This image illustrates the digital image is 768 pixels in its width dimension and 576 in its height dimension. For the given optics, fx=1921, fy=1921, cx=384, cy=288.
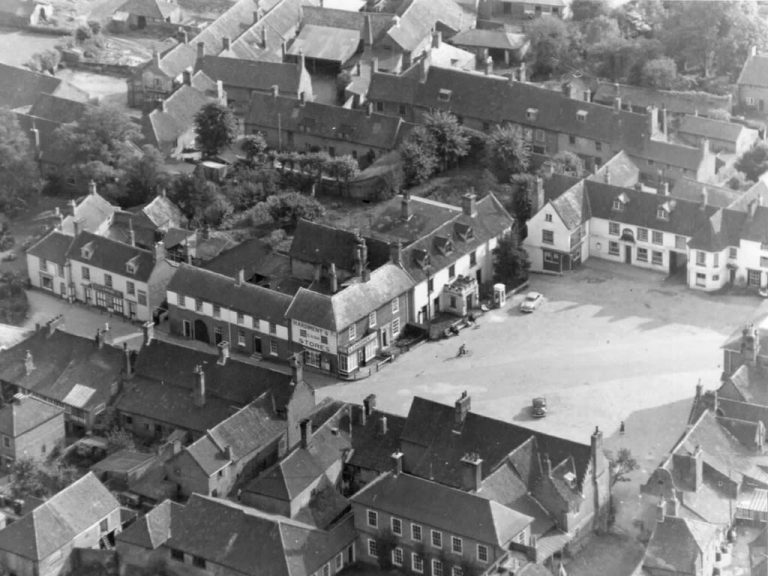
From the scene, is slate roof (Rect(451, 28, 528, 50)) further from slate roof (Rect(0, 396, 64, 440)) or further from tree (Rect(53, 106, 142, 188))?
slate roof (Rect(0, 396, 64, 440))

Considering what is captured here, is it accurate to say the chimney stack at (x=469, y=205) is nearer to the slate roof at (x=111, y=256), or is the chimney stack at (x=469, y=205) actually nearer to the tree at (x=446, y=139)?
the tree at (x=446, y=139)

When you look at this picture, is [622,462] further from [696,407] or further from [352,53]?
[352,53]

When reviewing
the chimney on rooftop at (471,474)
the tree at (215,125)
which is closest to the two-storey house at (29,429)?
the chimney on rooftop at (471,474)

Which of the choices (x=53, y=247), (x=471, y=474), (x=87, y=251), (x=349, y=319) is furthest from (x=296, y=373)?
(x=53, y=247)

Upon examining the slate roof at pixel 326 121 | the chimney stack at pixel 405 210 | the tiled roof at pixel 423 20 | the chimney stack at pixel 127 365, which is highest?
the tiled roof at pixel 423 20

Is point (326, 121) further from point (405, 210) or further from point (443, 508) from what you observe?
point (443, 508)

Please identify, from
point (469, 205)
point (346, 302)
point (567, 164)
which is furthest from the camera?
point (567, 164)
